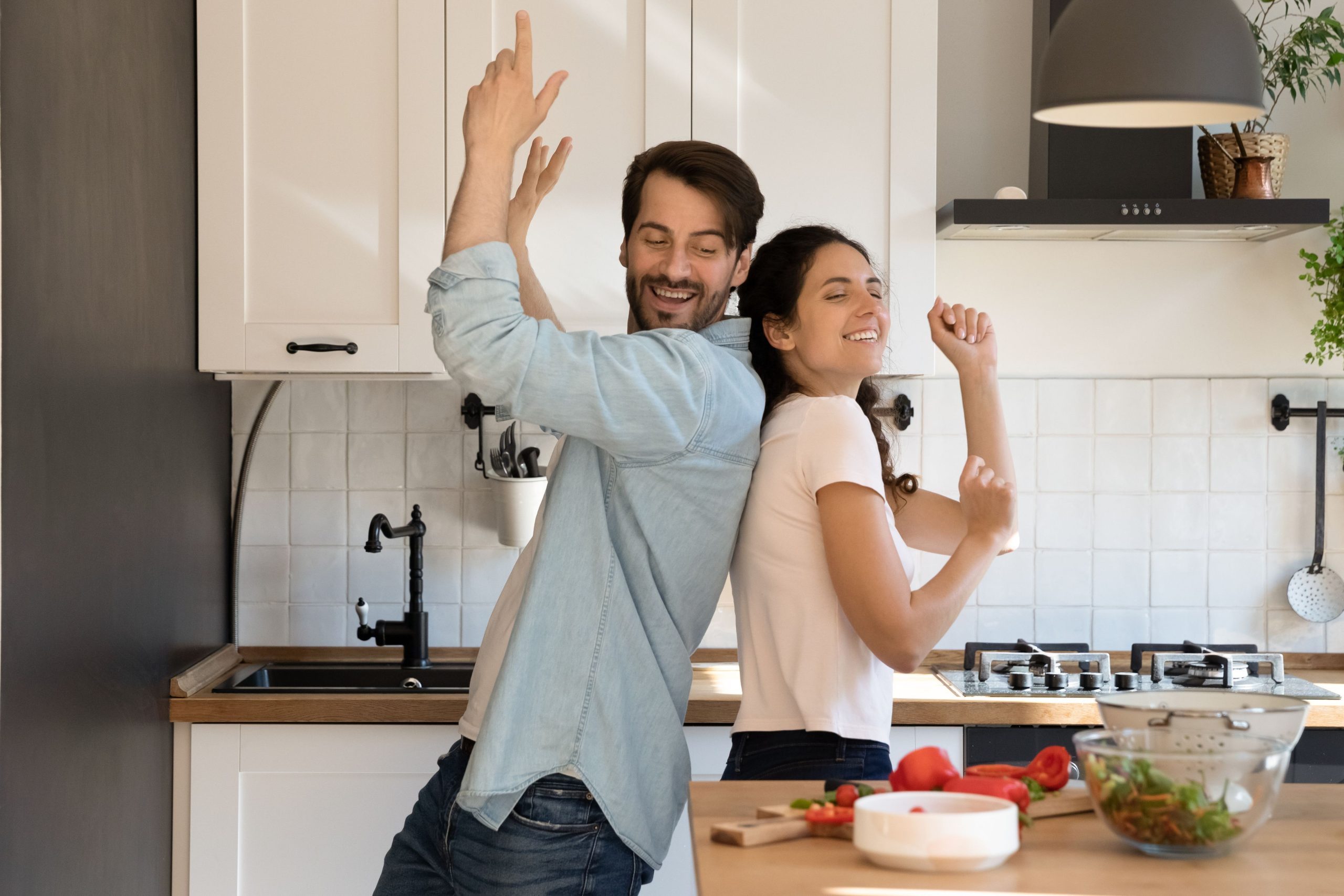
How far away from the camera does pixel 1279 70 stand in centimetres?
272

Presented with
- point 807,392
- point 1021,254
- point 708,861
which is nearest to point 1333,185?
point 1021,254

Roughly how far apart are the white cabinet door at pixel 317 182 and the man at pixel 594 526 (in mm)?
1022

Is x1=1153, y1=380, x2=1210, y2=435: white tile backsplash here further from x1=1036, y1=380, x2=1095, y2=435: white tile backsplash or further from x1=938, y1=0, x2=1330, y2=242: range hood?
x1=938, y1=0, x2=1330, y2=242: range hood

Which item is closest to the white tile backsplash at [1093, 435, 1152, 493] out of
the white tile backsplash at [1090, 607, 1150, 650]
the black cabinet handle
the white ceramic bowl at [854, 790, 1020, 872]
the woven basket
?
the white tile backsplash at [1090, 607, 1150, 650]

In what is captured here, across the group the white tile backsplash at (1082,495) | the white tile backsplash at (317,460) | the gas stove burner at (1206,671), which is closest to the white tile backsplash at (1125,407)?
the white tile backsplash at (1082,495)

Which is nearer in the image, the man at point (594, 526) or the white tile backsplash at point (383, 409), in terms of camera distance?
the man at point (594, 526)

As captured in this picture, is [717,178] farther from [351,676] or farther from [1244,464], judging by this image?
[1244,464]

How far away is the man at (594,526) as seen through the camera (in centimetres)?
132

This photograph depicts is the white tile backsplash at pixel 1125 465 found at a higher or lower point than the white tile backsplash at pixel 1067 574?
higher

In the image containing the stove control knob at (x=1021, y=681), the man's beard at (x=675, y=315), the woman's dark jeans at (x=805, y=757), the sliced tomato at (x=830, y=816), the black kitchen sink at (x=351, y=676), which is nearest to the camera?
the sliced tomato at (x=830, y=816)

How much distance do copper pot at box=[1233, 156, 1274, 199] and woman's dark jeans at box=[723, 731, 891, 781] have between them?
1.68m

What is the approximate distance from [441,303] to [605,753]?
21.0 inches

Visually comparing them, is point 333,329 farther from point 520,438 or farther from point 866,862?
point 866,862

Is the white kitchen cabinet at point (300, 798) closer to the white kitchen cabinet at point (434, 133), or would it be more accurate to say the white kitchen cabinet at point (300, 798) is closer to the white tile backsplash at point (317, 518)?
the white tile backsplash at point (317, 518)
